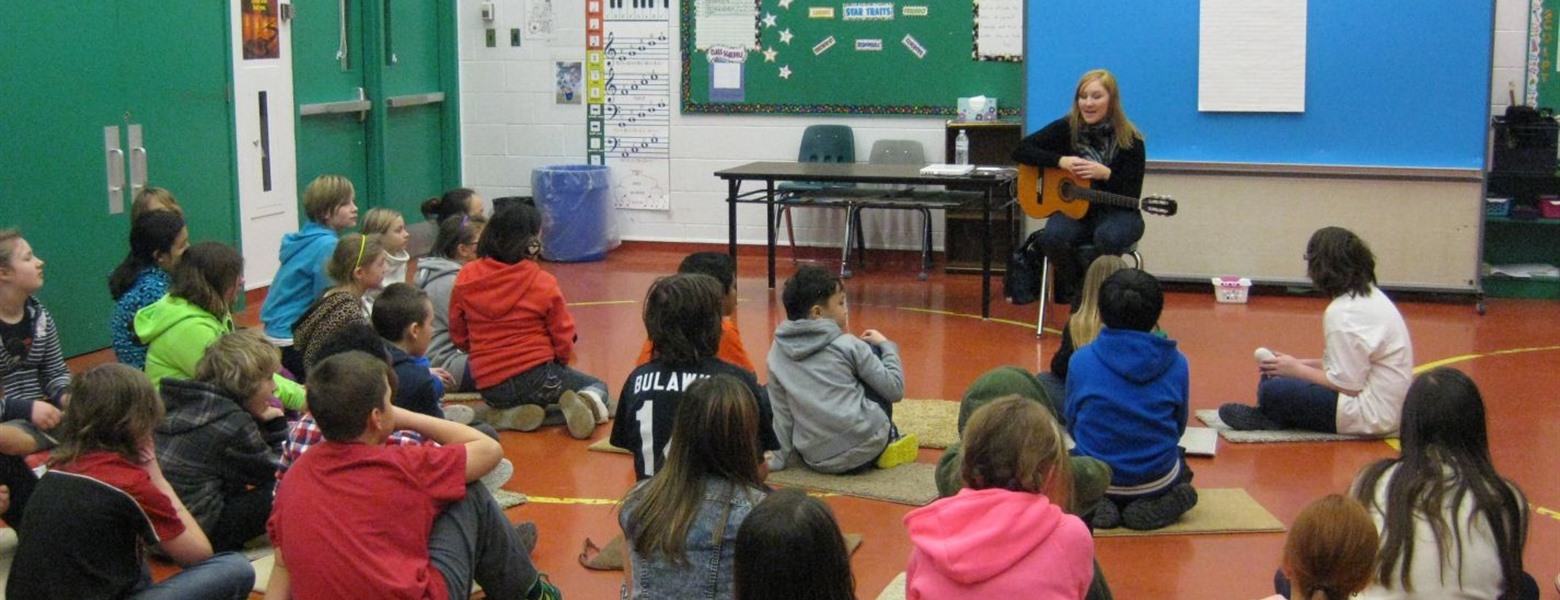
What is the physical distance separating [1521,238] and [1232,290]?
1.71 metres

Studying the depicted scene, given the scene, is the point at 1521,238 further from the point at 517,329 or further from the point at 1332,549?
the point at 1332,549

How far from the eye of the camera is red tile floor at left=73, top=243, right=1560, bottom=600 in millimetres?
4348

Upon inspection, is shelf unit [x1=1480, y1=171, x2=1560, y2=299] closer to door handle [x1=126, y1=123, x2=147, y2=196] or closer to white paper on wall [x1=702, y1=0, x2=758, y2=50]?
white paper on wall [x1=702, y1=0, x2=758, y2=50]

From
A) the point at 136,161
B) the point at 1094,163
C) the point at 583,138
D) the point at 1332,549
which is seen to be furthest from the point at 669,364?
the point at 583,138

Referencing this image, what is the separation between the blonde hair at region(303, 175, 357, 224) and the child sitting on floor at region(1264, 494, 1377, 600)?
172 inches

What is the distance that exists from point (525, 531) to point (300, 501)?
123 centimetres

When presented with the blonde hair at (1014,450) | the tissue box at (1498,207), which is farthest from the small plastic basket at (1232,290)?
the blonde hair at (1014,450)

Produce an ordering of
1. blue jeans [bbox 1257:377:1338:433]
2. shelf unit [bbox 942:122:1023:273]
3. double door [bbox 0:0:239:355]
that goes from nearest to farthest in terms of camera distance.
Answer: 1. blue jeans [bbox 1257:377:1338:433]
2. double door [bbox 0:0:239:355]
3. shelf unit [bbox 942:122:1023:273]

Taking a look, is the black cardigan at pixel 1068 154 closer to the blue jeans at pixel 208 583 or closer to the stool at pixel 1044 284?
the stool at pixel 1044 284

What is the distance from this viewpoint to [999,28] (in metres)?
9.55

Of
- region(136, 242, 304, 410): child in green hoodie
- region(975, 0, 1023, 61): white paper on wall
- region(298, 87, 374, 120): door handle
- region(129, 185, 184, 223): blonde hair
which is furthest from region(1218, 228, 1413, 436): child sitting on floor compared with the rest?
region(298, 87, 374, 120): door handle

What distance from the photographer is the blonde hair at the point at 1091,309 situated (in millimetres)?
5148

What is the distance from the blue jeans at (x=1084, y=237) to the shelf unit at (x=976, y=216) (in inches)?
69.1

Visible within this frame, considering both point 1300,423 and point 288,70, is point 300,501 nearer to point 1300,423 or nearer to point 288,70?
point 1300,423
